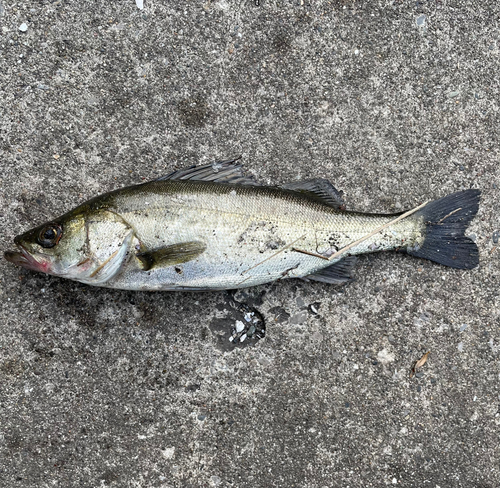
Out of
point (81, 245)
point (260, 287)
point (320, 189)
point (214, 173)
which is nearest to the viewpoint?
Result: point (81, 245)

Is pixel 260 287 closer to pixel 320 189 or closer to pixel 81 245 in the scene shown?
pixel 320 189

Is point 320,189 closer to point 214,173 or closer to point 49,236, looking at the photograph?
point 214,173

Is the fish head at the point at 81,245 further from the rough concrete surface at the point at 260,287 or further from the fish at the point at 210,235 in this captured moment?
the rough concrete surface at the point at 260,287

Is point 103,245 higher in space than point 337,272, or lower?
higher

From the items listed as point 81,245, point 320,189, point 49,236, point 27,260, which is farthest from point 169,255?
point 320,189

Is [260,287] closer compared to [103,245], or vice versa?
[103,245]

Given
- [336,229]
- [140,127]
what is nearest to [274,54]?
[140,127]

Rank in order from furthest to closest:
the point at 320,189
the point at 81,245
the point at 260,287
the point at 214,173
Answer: the point at 260,287, the point at 320,189, the point at 214,173, the point at 81,245

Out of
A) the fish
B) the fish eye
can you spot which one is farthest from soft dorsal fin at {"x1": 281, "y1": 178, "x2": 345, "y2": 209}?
the fish eye

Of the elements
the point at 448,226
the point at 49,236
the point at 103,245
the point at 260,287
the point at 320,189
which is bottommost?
the point at 260,287
